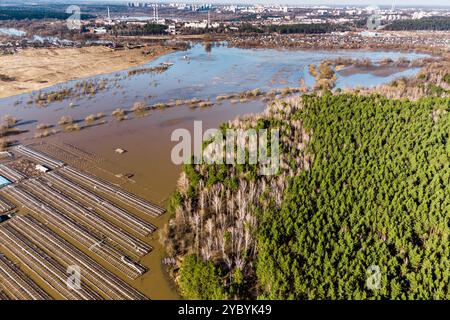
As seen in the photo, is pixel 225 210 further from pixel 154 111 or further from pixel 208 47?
pixel 208 47

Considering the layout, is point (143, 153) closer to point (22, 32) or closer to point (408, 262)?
point (408, 262)

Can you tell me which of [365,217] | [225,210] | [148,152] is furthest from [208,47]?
[365,217]

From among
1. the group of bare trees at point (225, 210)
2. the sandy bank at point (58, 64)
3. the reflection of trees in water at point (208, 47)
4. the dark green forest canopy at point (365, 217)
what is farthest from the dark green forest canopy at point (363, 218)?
the reflection of trees in water at point (208, 47)

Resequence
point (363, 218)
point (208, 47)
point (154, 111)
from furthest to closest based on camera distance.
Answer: point (208, 47) → point (154, 111) → point (363, 218)

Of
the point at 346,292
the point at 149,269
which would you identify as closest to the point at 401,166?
the point at 346,292

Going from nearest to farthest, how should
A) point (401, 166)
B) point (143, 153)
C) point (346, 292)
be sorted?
point (346, 292), point (401, 166), point (143, 153)

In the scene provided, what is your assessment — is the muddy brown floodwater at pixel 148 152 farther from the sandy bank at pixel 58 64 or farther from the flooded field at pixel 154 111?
the sandy bank at pixel 58 64
